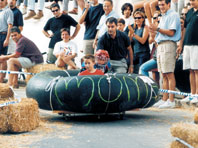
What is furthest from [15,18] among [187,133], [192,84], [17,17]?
[187,133]

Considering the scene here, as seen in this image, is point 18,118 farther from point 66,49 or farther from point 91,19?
point 66,49

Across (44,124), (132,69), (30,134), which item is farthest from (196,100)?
(30,134)

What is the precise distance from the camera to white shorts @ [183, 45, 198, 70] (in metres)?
8.59

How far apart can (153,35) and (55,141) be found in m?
5.02

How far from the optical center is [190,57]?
8.68 metres

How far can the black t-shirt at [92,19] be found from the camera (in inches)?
424

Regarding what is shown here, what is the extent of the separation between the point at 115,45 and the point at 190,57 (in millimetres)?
1349

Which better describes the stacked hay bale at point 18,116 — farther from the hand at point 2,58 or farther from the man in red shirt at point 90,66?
the hand at point 2,58

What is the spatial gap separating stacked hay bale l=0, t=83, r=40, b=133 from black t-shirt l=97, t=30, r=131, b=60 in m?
2.49

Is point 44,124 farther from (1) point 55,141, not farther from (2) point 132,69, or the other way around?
(2) point 132,69

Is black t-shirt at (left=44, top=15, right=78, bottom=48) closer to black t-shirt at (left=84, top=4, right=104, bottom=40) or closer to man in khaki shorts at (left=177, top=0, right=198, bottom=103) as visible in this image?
black t-shirt at (left=84, top=4, right=104, bottom=40)

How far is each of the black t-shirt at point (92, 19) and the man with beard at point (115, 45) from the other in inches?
75.1

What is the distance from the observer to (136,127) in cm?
666

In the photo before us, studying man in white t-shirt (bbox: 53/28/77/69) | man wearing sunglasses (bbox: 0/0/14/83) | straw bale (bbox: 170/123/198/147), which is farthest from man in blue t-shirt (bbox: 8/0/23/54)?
straw bale (bbox: 170/123/198/147)
